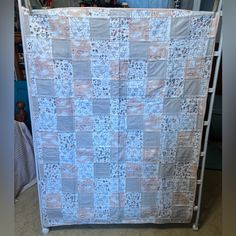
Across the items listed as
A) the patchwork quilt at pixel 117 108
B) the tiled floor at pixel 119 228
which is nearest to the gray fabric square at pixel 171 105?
the patchwork quilt at pixel 117 108

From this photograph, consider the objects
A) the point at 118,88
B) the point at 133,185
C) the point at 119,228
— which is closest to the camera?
the point at 118,88

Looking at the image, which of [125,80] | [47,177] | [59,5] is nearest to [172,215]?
[47,177]

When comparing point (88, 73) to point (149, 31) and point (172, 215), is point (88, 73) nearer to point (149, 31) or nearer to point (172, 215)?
point (149, 31)

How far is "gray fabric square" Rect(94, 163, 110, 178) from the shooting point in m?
1.63

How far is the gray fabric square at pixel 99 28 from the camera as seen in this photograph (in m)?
1.33

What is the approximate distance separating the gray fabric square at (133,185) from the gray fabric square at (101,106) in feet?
1.53

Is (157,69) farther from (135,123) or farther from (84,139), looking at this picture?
(84,139)

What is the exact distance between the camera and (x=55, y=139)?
1571mm

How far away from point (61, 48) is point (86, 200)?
3.11 ft

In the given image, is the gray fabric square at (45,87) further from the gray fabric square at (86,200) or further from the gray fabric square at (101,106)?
the gray fabric square at (86,200)

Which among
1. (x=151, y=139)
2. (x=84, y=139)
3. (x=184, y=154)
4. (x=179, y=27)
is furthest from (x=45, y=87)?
(x=184, y=154)

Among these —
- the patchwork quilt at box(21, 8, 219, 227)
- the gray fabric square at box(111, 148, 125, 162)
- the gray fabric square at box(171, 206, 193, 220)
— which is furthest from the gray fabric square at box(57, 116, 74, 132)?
the gray fabric square at box(171, 206, 193, 220)

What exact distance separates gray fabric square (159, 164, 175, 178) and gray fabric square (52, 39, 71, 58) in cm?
85

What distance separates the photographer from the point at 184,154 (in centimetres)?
163
